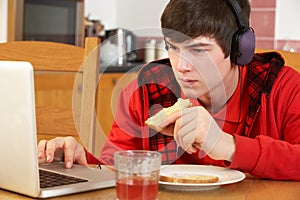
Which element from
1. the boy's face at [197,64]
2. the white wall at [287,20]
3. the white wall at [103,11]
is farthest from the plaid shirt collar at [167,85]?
the white wall at [103,11]

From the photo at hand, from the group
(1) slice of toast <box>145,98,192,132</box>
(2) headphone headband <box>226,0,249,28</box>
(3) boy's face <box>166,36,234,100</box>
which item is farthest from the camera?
(2) headphone headband <box>226,0,249,28</box>

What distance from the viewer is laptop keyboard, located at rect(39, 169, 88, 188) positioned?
108 centimetres

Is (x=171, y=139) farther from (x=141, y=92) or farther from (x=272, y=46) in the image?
(x=272, y=46)

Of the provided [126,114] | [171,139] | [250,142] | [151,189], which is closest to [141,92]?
[126,114]

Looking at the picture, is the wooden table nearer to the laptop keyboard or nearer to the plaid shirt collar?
the laptop keyboard

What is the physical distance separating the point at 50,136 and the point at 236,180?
82 centimetres

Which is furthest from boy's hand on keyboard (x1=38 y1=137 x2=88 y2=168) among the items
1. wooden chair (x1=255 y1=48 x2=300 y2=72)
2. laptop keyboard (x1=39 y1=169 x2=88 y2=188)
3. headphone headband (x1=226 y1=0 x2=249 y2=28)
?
wooden chair (x1=255 y1=48 x2=300 y2=72)

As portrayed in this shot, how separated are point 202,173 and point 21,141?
1.48ft

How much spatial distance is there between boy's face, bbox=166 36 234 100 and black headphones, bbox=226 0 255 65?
0.04 m

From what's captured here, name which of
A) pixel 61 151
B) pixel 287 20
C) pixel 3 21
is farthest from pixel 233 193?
pixel 287 20

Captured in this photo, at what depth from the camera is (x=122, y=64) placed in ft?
13.8

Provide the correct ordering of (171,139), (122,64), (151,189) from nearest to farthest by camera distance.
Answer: (151,189)
(171,139)
(122,64)

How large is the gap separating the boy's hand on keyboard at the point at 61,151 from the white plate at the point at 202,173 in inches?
7.4

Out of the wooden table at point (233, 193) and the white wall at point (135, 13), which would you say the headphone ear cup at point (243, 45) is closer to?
the wooden table at point (233, 193)
